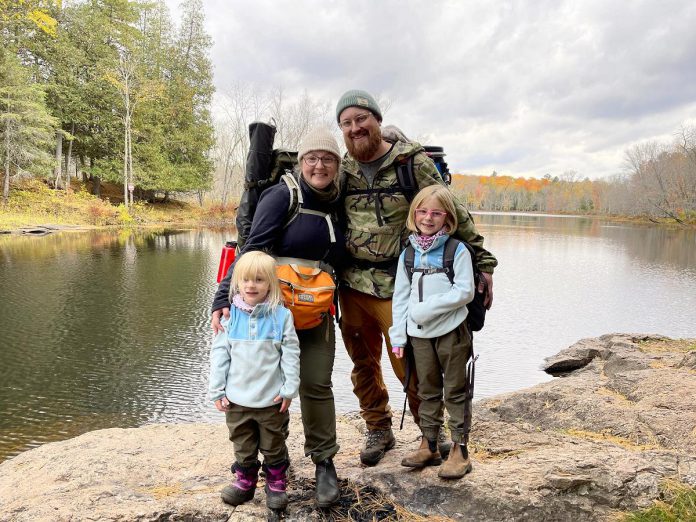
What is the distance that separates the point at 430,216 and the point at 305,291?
0.67 metres

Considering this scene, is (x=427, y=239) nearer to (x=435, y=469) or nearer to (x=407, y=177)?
(x=407, y=177)

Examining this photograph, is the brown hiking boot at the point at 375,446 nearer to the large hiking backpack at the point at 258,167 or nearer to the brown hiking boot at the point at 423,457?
the brown hiking boot at the point at 423,457

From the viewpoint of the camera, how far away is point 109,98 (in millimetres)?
25359

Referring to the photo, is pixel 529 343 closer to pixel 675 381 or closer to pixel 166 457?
pixel 675 381

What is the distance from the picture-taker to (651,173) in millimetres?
60531

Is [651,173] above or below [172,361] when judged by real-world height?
above

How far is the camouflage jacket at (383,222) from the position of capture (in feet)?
7.63

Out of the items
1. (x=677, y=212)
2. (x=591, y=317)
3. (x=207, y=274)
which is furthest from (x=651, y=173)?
(x=207, y=274)

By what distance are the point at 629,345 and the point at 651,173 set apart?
65.4 metres

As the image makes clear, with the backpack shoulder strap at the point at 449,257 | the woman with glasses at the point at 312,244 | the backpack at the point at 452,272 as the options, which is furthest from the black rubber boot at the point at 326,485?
the backpack shoulder strap at the point at 449,257

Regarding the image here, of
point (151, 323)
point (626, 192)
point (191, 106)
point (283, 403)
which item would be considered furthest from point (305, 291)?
point (626, 192)

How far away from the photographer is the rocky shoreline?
199 cm

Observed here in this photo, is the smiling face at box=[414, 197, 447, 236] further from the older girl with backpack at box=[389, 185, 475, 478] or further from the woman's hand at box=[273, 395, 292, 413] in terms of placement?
the woman's hand at box=[273, 395, 292, 413]

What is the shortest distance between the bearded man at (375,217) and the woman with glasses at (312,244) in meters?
0.18
